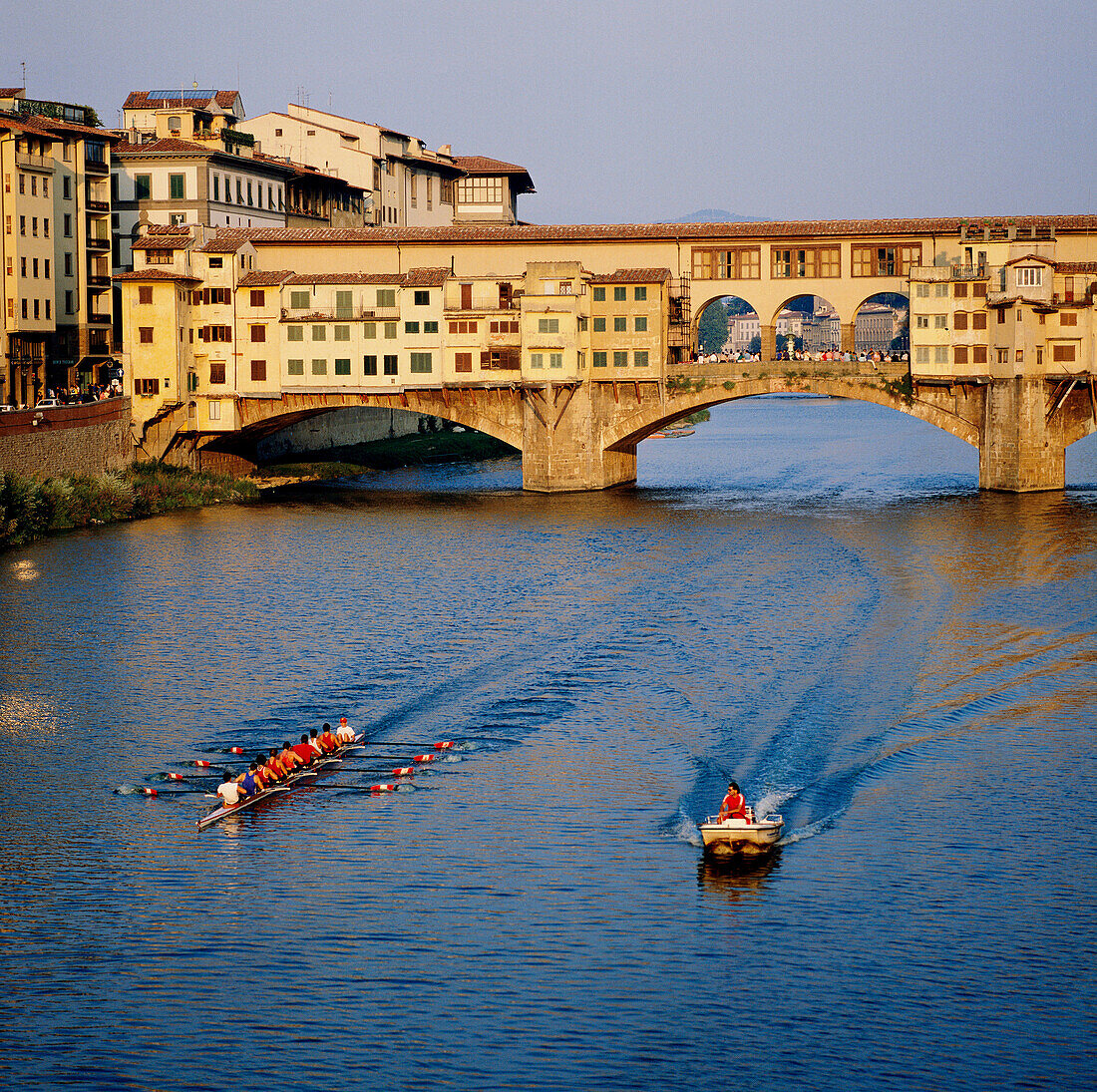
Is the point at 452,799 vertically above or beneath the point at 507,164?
beneath

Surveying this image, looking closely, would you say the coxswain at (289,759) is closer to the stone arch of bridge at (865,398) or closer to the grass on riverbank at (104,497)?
the grass on riverbank at (104,497)

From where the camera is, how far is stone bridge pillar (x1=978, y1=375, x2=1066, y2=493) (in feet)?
269

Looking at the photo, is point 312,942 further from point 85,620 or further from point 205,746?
point 85,620

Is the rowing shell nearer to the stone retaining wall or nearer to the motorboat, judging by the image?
the motorboat

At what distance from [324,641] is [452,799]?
16.3m

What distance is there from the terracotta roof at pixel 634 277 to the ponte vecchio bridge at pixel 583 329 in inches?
4.7

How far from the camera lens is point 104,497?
76312 mm

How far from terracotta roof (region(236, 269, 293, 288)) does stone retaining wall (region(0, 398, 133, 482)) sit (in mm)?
9371

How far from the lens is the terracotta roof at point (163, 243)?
86938 mm

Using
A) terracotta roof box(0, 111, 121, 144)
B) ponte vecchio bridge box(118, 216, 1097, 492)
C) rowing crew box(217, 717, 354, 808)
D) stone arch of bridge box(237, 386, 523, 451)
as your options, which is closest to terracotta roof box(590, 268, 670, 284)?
ponte vecchio bridge box(118, 216, 1097, 492)


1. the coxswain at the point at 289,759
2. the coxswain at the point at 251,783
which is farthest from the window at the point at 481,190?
the coxswain at the point at 251,783

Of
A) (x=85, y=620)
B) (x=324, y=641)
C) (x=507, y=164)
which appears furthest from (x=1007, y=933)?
(x=507, y=164)

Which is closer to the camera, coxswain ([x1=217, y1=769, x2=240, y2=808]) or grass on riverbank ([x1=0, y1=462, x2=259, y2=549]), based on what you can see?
coxswain ([x1=217, y1=769, x2=240, y2=808])

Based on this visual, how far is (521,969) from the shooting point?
26578mm
